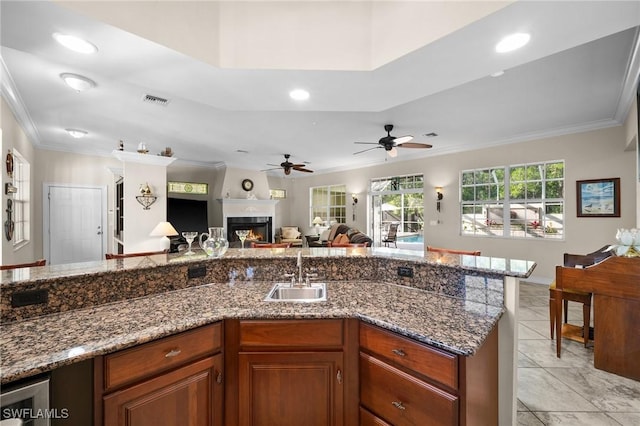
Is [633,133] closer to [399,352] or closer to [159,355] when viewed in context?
[399,352]

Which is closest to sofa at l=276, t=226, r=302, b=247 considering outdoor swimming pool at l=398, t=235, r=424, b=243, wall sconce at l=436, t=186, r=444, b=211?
outdoor swimming pool at l=398, t=235, r=424, b=243

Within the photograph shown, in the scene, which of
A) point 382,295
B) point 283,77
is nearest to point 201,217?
point 283,77

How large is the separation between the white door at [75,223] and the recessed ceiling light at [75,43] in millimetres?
5369

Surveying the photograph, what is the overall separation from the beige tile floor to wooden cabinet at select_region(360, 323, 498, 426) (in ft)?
2.61

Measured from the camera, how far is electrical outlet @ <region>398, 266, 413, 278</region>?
6.24 ft

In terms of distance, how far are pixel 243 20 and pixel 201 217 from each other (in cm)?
612

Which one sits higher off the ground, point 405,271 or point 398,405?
point 405,271

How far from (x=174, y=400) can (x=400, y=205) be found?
675cm

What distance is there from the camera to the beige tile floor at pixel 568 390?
1.80m

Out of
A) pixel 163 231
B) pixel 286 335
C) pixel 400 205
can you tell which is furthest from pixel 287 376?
pixel 400 205

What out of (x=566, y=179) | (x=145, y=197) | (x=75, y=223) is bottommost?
(x=75, y=223)

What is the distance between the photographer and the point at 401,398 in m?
1.25

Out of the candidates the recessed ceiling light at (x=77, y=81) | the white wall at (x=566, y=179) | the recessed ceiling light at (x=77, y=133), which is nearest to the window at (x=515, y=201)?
the white wall at (x=566, y=179)

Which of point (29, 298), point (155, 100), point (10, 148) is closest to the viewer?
point (29, 298)
